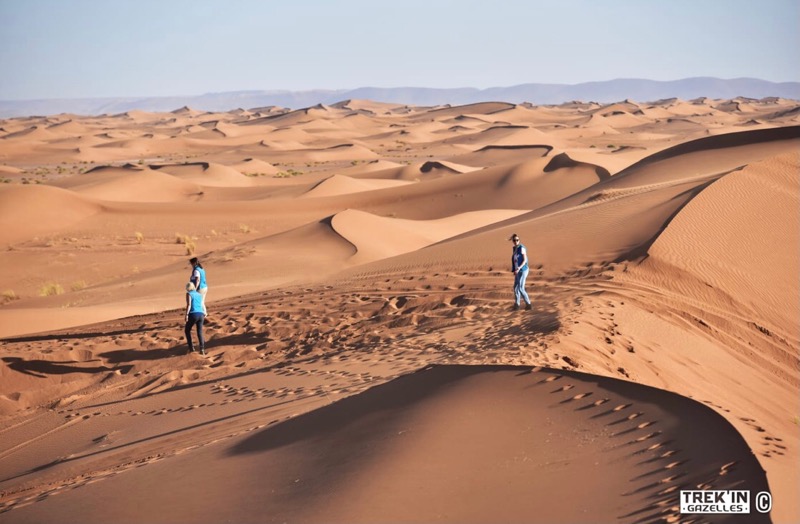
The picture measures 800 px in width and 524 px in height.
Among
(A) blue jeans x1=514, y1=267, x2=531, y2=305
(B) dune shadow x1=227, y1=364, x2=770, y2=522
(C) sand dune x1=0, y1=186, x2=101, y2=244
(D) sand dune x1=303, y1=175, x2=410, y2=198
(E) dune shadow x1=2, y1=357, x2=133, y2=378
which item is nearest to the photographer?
(B) dune shadow x1=227, y1=364, x2=770, y2=522

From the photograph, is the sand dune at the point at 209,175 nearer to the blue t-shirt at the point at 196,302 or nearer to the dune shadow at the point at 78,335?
the dune shadow at the point at 78,335

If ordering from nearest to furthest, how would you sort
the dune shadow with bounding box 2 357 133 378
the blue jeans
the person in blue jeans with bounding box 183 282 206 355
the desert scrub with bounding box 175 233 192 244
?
the blue jeans
the person in blue jeans with bounding box 183 282 206 355
the dune shadow with bounding box 2 357 133 378
the desert scrub with bounding box 175 233 192 244

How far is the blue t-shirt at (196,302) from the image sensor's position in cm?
1147

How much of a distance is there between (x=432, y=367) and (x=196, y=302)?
4.98 m

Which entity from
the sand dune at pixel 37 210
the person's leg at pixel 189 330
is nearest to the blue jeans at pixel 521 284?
the person's leg at pixel 189 330

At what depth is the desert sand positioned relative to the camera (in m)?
5.49

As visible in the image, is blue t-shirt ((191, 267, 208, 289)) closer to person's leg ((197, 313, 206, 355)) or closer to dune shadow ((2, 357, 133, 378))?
person's leg ((197, 313, 206, 355))

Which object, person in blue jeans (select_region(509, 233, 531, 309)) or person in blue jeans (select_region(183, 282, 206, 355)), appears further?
person in blue jeans (select_region(183, 282, 206, 355))

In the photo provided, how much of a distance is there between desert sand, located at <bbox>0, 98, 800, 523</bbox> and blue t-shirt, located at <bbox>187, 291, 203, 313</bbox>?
81 cm

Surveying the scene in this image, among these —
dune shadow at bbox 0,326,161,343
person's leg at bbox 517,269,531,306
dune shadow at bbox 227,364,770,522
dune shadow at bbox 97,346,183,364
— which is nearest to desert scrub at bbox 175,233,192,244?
dune shadow at bbox 0,326,161,343

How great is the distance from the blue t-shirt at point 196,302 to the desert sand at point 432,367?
0.81 meters

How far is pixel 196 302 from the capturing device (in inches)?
454

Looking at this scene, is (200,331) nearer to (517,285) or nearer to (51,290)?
(517,285)

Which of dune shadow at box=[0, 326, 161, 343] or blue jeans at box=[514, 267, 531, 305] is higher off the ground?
blue jeans at box=[514, 267, 531, 305]
